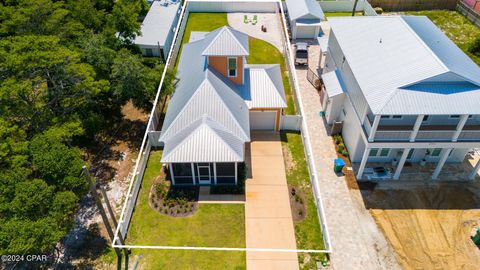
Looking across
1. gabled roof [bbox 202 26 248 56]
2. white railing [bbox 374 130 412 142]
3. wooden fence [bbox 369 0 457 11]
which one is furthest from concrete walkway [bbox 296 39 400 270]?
wooden fence [bbox 369 0 457 11]

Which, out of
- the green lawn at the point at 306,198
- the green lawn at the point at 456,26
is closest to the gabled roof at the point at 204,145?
the green lawn at the point at 306,198

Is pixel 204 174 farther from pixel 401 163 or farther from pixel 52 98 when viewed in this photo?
pixel 401 163

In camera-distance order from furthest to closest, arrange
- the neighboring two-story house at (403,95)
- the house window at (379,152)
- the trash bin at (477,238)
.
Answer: the house window at (379,152) < the neighboring two-story house at (403,95) < the trash bin at (477,238)

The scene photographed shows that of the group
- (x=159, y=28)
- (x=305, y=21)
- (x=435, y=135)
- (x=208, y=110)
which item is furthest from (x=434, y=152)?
(x=159, y=28)

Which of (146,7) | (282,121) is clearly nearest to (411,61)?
(282,121)

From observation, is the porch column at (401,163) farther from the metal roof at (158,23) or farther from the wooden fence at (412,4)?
the wooden fence at (412,4)

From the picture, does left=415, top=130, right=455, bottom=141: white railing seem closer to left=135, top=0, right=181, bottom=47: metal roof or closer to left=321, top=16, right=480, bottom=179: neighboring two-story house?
left=321, top=16, right=480, bottom=179: neighboring two-story house
